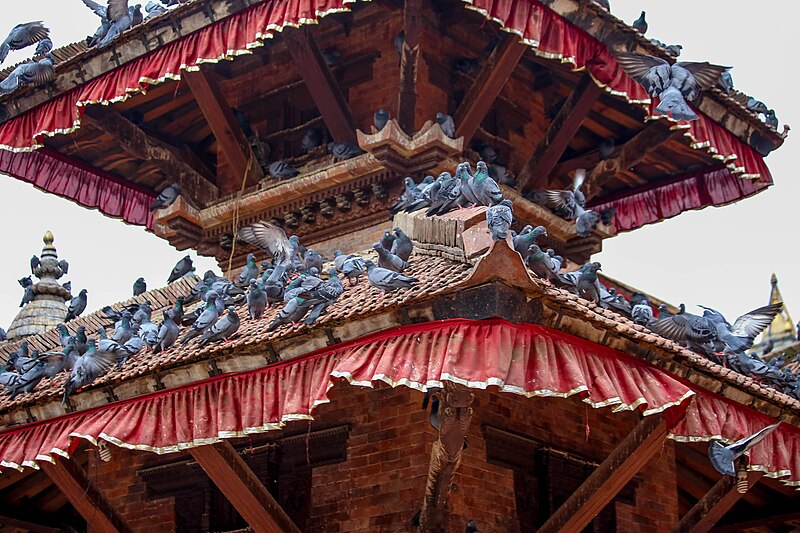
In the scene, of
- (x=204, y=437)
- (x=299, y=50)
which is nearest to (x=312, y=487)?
(x=204, y=437)

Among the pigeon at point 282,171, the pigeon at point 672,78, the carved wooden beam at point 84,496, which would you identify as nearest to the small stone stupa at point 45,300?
the pigeon at point 282,171

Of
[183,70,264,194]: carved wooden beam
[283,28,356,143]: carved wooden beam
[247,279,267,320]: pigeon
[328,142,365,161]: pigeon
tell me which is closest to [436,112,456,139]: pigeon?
[328,142,365,161]: pigeon

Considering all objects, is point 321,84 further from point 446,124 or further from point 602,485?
point 602,485

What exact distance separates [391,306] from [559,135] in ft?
17.0

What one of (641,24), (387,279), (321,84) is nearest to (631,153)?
(641,24)

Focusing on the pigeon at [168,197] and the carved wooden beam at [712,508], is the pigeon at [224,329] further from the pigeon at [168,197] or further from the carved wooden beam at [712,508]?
the carved wooden beam at [712,508]

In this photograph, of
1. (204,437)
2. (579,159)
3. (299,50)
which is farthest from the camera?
(579,159)

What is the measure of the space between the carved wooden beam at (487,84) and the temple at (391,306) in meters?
0.02

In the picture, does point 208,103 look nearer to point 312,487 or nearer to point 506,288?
point 312,487

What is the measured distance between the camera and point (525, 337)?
7867mm

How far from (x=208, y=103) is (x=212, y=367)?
4.07m

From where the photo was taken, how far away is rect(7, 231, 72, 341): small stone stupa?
18.0 metres

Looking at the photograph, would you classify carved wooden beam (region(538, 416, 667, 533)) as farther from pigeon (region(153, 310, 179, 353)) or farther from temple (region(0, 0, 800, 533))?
pigeon (region(153, 310, 179, 353))

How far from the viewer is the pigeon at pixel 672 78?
10.3 m
